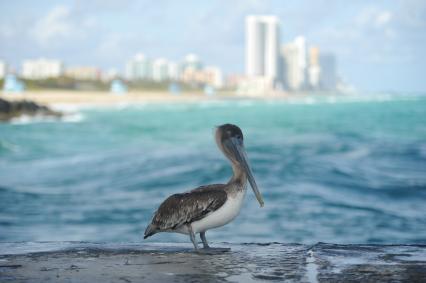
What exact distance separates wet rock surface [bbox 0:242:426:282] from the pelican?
0.61 feet

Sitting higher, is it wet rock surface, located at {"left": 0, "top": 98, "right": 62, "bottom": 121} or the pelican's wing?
wet rock surface, located at {"left": 0, "top": 98, "right": 62, "bottom": 121}

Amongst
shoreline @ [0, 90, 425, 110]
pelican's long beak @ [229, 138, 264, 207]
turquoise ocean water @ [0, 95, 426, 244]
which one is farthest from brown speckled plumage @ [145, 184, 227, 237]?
shoreline @ [0, 90, 425, 110]

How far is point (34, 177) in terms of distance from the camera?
19.3 metres

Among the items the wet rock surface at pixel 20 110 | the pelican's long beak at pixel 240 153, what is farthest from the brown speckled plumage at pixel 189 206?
the wet rock surface at pixel 20 110

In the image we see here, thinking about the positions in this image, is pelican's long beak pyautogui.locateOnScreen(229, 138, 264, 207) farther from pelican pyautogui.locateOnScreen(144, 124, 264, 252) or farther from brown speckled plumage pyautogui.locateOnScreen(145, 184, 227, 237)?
brown speckled plumage pyautogui.locateOnScreen(145, 184, 227, 237)

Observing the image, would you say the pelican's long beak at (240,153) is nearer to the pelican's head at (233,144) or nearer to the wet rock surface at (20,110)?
the pelican's head at (233,144)

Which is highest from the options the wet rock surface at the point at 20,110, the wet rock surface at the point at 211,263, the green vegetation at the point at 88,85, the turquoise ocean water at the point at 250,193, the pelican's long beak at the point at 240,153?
the green vegetation at the point at 88,85

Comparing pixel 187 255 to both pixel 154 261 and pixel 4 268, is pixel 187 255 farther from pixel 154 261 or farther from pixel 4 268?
pixel 4 268

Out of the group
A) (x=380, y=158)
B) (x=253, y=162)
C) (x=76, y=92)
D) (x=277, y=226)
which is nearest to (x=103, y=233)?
(x=277, y=226)

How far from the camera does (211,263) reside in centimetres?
429

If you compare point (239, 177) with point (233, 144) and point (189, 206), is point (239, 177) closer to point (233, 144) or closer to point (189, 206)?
point (233, 144)

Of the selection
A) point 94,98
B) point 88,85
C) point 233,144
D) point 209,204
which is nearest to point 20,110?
point 233,144

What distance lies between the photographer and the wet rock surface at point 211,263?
3.91m

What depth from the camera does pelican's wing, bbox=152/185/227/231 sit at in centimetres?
441
